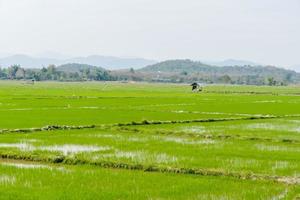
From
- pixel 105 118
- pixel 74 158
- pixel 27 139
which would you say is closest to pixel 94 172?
pixel 74 158

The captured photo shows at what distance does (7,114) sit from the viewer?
20.4 m

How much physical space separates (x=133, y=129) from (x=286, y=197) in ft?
29.4

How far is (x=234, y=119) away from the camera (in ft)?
65.9

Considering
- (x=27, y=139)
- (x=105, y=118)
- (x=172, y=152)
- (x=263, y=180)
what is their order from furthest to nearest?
(x=105, y=118)
(x=27, y=139)
(x=172, y=152)
(x=263, y=180)

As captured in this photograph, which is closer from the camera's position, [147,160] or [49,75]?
[147,160]

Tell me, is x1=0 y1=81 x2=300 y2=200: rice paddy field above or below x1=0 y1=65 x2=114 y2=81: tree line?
below

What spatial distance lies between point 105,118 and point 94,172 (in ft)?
34.2

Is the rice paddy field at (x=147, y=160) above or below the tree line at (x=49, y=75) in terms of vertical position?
below

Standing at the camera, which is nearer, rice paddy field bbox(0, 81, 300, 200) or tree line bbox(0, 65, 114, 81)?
rice paddy field bbox(0, 81, 300, 200)

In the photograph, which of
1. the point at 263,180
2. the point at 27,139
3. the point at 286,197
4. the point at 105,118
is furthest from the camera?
the point at 105,118

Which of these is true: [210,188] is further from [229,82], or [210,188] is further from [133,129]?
[229,82]

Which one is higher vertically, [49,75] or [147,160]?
[49,75]

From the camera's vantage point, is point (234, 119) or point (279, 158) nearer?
point (279, 158)

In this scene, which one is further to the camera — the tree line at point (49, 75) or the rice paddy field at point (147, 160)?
the tree line at point (49, 75)
